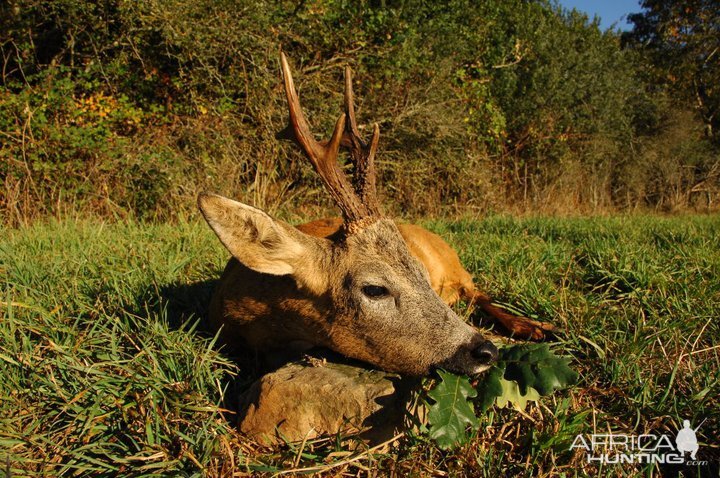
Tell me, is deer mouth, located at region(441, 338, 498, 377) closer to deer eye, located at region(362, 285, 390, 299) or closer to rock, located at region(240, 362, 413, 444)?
rock, located at region(240, 362, 413, 444)

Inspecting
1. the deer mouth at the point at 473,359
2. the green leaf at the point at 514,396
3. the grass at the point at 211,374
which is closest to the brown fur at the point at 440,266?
the grass at the point at 211,374

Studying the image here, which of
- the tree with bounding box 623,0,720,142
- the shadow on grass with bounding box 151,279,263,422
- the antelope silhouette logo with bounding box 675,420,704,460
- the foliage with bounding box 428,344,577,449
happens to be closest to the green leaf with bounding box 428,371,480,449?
the foliage with bounding box 428,344,577,449

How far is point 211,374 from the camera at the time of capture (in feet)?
7.79

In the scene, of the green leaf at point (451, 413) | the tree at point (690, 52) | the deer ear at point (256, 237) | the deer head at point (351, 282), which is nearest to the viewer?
the green leaf at point (451, 413)

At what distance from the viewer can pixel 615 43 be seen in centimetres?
1395

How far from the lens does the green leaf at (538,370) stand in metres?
1.94

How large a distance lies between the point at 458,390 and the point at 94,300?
2.24 meters

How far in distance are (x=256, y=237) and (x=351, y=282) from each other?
488 millimetres

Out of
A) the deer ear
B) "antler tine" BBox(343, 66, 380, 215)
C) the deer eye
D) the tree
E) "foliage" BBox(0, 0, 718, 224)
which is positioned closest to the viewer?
the deer ear

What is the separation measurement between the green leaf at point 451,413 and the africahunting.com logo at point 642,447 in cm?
Result: 43

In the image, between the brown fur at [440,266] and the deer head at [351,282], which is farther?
the brown fur at [440,266]

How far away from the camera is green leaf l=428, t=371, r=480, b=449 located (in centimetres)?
181

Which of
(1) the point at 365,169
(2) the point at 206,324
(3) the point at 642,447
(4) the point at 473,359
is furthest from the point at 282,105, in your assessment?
(3) the point at 642,447

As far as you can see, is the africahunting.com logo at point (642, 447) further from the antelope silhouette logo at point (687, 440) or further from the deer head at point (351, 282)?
the deer head at point (351, 282)
